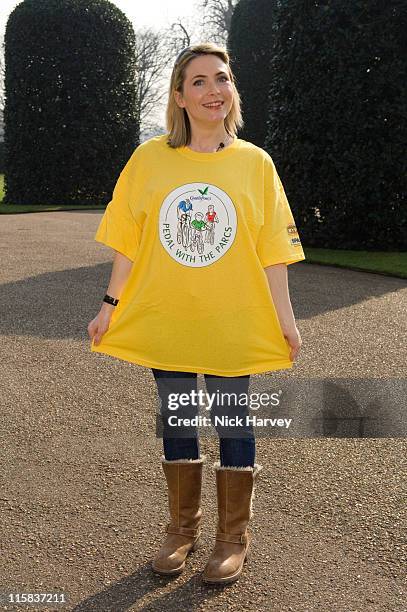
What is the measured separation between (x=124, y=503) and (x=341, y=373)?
2.20m

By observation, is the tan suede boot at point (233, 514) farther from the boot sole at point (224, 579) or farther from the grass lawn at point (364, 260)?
the grass lawn at point (364, 260)

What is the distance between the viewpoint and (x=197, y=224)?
2.44 metres

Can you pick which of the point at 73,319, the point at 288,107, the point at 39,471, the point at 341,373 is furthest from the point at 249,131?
the point at 39,471

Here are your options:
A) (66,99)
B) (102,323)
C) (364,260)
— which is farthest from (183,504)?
(66,99)

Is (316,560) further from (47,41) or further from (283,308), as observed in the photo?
(47,41)

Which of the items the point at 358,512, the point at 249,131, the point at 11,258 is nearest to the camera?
the point at 358,512

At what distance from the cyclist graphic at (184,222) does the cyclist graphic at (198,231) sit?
2 cm

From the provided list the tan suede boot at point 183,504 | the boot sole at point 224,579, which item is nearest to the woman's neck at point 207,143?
the tan suede boot at point 183,504

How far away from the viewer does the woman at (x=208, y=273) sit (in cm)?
247

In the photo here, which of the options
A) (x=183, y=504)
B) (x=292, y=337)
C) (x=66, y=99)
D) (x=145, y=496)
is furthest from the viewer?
(x=66, y=99)

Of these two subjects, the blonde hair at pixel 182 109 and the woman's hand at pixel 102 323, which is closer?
the blonde hair at pixel 182 109

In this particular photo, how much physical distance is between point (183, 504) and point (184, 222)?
1030 mm

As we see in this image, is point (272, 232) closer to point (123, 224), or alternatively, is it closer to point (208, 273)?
point (208, 273)

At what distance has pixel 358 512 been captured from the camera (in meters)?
3.04
